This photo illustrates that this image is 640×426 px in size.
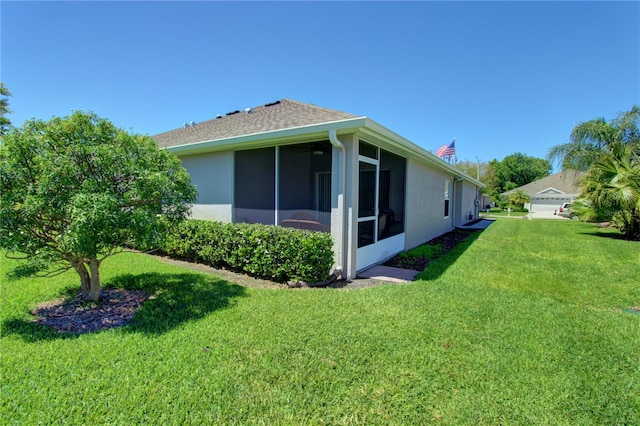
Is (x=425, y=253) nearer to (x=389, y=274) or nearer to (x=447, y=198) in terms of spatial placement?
(x=389, y=274)

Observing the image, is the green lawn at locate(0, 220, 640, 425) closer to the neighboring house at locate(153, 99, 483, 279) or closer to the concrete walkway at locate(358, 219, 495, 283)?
the concrete walkway at locate(358, 219, 495, 283)

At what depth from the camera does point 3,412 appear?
215 cm

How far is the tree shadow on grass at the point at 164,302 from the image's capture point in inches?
138

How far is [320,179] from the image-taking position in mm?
6402

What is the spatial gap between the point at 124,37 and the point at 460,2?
10.2 meters

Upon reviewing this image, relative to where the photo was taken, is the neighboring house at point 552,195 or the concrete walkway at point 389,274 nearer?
the concrete walkway at point 389,274

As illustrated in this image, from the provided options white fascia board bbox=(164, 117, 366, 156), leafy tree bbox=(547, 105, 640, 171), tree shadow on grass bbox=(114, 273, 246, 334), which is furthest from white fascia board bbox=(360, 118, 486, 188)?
leafy tree bbox=(547, 105, 640, 171)

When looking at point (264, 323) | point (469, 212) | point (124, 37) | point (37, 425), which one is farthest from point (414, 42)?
point (469, 212)

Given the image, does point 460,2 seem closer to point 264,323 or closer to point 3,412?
point 264,323

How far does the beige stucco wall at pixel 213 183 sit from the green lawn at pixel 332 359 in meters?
2.78

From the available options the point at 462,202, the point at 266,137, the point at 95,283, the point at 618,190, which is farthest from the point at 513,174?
the point at 95,283

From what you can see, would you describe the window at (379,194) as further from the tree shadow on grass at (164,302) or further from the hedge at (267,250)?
the tree shadow on grass at (164,302)

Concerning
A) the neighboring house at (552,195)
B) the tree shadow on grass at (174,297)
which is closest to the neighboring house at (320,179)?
the tree shadow on grass at (174,297)

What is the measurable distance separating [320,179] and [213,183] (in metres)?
Answer: 3.20
